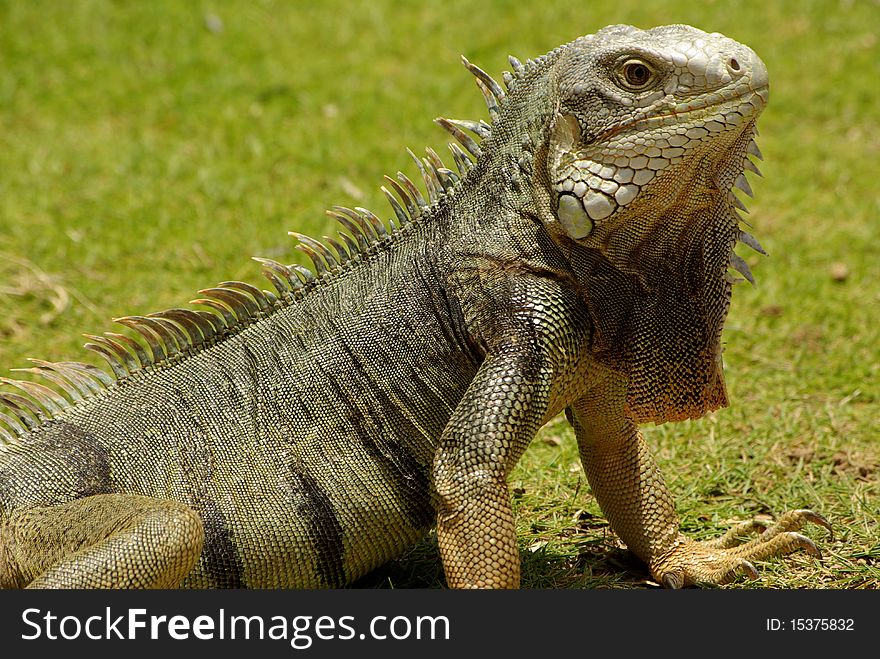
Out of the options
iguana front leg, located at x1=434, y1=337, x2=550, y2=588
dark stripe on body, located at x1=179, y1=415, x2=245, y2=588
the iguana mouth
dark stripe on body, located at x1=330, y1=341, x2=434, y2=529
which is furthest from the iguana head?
dark stripe on body, located at x1=179, y1=415, x2=245, y2=588

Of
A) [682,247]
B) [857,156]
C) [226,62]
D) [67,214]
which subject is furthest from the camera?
[226,62]

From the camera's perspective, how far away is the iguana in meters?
3.44

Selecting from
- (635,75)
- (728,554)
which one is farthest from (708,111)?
(728,554)

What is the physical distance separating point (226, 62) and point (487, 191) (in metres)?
6.99

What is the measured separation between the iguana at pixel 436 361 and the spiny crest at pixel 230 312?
11mm

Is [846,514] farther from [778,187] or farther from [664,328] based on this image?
[778,187]

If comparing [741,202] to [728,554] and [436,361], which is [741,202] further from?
[728,554]

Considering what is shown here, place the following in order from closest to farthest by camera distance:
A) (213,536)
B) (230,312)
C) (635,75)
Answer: (635,75), (213,536), (230,312)

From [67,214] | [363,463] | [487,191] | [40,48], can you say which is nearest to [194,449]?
[363,463]

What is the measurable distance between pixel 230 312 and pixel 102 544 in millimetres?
1028

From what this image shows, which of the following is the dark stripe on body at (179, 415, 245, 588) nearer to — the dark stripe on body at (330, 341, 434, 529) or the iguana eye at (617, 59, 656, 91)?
the dark stripe on body at (330, 341, 434, 529)

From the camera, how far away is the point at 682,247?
3.67 m

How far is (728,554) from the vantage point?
14.0ft

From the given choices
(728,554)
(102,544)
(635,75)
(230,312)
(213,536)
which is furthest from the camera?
(728,554)
